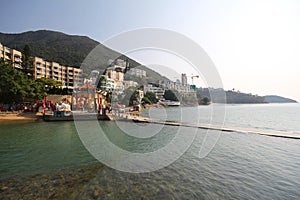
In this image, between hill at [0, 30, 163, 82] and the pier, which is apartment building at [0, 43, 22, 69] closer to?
hill at [0, 30, 163, 82]

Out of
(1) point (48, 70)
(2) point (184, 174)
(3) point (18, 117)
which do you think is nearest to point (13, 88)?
(3) point (18, 117)

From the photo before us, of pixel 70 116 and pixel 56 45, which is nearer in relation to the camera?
pixel 70 116

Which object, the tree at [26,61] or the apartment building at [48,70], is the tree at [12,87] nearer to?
the tree at [26,61]

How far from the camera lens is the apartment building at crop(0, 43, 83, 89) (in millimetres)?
37000

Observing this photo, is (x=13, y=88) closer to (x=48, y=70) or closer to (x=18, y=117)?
(x=18, y=117)

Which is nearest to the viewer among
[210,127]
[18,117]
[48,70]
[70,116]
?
[210,127]

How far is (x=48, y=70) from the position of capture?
160 feet

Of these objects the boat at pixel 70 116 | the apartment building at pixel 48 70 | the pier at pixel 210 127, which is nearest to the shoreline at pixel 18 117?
the boat at pixel 70 116

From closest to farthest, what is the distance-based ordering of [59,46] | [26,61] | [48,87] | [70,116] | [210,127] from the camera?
1. [210,127]
2. [70,116]
3. [48,87]
4. [26,61]
5. [59,46]

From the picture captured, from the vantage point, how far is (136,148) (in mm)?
8453

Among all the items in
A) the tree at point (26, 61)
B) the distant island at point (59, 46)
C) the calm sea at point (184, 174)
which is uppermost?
the distant island at point (59, 46)

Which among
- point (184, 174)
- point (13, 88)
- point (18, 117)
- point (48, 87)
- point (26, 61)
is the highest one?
point (26, 61)

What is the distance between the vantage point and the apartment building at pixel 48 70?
37.0m

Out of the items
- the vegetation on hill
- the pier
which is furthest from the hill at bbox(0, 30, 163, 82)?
the pier
